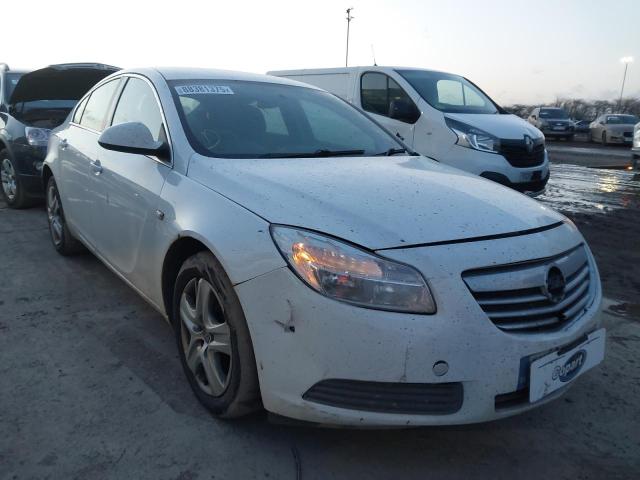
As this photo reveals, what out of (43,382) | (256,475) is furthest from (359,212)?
(43,382)

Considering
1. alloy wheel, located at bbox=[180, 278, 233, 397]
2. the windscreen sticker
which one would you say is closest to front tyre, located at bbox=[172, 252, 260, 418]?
alloy wheel, located at bbox=[180, 278, 233, 397]

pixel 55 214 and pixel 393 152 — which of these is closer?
pixel 393 152

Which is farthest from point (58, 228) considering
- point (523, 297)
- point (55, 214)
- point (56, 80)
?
point (523, 297)

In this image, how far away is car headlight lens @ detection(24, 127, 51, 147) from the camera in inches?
243

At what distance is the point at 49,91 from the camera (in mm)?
7070

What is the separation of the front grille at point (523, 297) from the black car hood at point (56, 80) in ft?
20.0

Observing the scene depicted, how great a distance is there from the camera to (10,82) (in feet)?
23.8

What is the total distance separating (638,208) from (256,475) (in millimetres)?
7432

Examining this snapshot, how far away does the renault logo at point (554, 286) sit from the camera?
7.02 feet

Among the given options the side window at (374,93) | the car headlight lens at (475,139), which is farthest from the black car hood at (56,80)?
the car headlight lens at (475,139)

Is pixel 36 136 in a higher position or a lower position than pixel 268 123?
lower

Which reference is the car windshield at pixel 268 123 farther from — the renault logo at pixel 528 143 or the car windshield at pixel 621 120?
the car windshield at pixel 621 120

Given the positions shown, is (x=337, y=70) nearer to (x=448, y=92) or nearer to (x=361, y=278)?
(x=448, y=92)

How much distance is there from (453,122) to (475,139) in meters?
0.38
